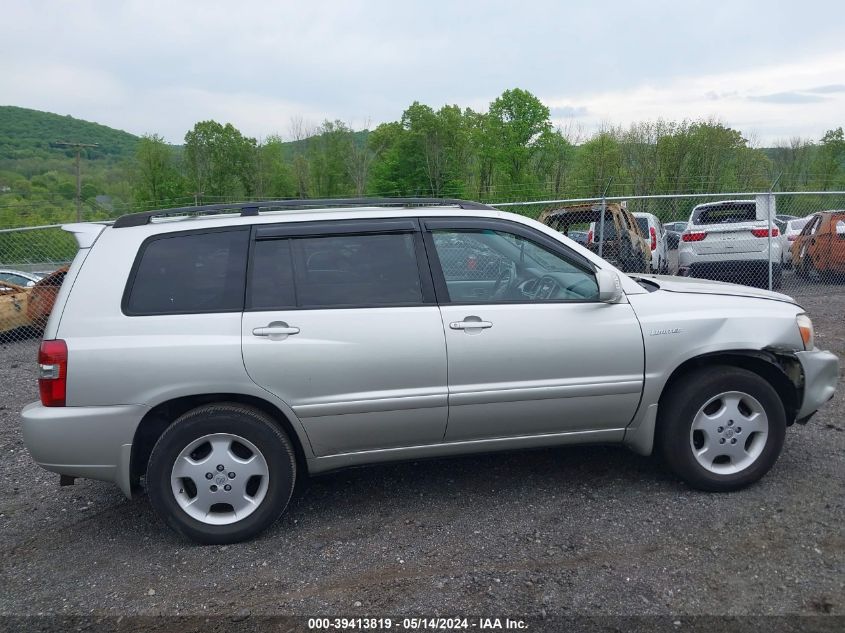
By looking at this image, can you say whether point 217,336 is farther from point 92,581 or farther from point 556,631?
point 556,631

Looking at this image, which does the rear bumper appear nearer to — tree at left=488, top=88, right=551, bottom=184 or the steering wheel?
the steering wheel

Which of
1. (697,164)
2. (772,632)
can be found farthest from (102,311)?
(697,164)

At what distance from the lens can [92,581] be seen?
3367 mm

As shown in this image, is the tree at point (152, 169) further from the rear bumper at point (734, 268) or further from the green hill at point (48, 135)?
the rear bumper at point (734, 268)

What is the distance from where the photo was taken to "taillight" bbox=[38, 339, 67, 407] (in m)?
3.42

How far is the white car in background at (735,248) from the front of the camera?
10.9 meters

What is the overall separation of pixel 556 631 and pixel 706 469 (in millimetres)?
1712

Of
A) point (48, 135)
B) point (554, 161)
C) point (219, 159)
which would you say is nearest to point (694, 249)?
point (554, 161)

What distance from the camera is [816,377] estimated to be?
4098 mm

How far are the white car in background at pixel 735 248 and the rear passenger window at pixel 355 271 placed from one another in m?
Answer: 8.70

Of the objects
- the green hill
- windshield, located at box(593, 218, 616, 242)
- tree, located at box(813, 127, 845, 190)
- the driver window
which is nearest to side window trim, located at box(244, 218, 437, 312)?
the driver window

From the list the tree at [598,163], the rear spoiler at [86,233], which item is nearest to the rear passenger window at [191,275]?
the rear spoiler at [86,233]

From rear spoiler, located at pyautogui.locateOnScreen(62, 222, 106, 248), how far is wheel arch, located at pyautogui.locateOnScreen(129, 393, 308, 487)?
39.7 inches

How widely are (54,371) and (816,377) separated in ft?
14.3
